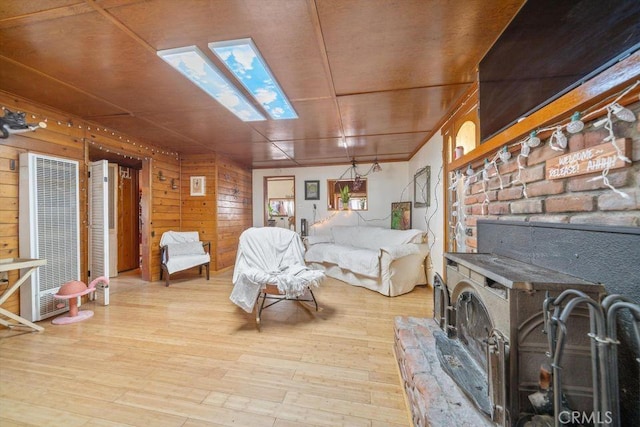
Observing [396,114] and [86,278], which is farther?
[86,278]

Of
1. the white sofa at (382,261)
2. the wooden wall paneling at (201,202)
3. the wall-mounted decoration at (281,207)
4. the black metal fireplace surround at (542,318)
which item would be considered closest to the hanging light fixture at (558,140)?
the black metal fireplace surround at (542,318)

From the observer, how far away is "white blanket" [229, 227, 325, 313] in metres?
2.35

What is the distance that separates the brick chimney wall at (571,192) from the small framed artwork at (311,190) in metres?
4.08

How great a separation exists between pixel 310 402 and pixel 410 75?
2390 millimetres

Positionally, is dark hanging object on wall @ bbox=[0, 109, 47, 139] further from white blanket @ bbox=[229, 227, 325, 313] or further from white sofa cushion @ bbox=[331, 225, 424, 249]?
white sofa cushion @ bbox=[331, 225, 424, 249]

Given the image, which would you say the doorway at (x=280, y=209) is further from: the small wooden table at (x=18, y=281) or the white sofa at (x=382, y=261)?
the small wooden table at (x=18, y=281)

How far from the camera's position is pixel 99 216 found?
9.66 ft

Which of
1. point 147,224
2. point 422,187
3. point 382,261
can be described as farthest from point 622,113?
point 147,224

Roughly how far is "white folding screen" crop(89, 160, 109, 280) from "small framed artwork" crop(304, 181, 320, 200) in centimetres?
347

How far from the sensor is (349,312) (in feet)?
8.76

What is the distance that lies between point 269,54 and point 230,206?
3746mm

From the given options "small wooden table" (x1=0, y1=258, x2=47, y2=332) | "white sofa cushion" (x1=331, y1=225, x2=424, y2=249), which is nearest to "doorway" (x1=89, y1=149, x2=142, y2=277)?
"small wooden table" (x1=0, y1=258, x2=47, y2=332)

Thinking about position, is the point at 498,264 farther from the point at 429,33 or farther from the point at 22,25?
the point at 22,25

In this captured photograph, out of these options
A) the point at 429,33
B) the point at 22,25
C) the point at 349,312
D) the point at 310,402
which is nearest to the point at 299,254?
the point at 349,312
